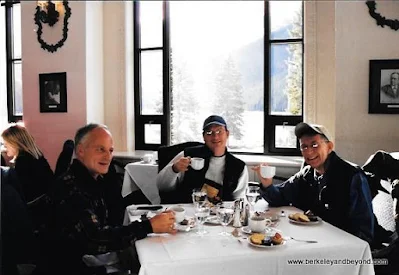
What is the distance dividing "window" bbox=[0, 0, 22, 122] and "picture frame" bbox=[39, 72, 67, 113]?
77cm

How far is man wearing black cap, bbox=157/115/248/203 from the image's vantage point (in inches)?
106

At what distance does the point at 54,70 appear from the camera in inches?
209

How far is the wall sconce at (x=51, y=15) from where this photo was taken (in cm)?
519

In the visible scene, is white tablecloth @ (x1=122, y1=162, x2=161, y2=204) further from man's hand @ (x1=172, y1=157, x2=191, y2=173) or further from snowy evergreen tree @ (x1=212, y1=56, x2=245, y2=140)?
man's hand @ (x1=172, y1=157, x2=191, y2=173)

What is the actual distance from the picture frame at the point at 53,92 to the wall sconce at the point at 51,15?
352mm

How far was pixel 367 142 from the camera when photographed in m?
3.62

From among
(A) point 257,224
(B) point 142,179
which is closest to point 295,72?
(B) point 142,179

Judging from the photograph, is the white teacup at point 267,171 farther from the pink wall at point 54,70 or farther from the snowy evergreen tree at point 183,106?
the pink wall at point 54,70

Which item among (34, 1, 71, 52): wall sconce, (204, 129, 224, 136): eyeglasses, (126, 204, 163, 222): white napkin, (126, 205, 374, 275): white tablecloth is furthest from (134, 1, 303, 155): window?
(126, 205, 374, 275): white tablecloth

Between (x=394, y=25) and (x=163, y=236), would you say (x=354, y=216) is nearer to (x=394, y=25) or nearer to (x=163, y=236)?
(x=163, y=236)

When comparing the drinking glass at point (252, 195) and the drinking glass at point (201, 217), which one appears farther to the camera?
the drinking glass at point (252, 195)

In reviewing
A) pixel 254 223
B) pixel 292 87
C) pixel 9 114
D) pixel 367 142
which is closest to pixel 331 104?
pixel 292 87

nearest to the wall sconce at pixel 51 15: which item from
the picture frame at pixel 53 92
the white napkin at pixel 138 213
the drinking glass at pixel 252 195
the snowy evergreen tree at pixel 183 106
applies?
the picture frame at pixel 53 92

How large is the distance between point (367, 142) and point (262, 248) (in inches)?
92.7
